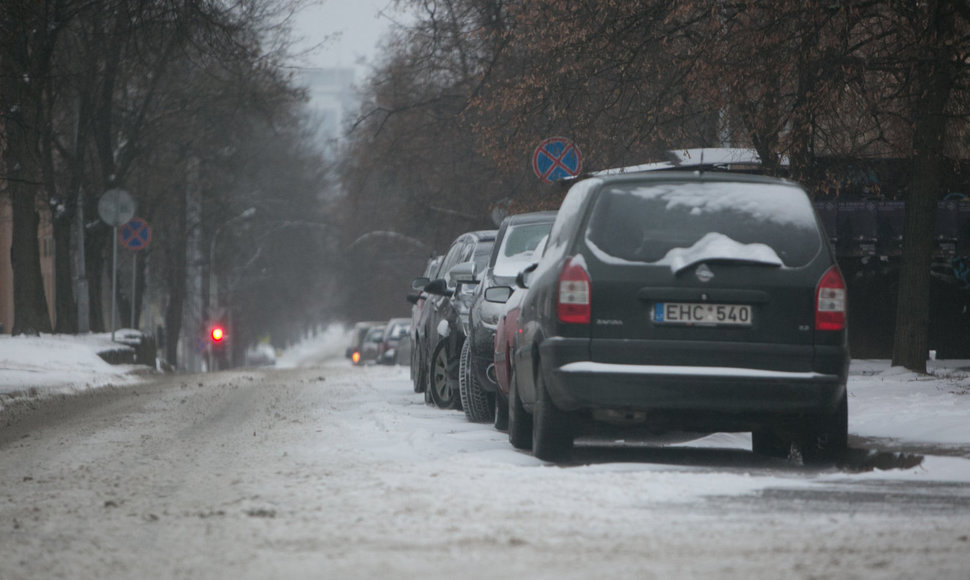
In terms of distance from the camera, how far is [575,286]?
9.37 m

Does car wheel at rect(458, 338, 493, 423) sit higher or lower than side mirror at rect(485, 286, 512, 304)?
lower

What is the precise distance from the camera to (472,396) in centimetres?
1438

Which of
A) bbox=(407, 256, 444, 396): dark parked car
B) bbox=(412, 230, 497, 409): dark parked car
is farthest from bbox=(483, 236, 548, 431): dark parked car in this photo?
bbox=(407, 256, 444, 396): dark parked car

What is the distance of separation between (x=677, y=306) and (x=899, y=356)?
925cm

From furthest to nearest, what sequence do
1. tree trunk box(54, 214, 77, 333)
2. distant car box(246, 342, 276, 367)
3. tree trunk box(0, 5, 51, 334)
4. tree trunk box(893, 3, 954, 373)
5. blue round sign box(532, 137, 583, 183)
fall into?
distant car box(246, 342, 276, 367) < tree trunk box(54, 214, 77, 333) < tree trunk box(0, 5, 51, 334) < blue round sign box(532, 137, 583, 183) < tree trunk box(893, 3, 954, 373)

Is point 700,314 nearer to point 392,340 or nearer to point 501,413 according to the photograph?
point 501,413

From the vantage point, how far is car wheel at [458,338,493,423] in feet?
47.0

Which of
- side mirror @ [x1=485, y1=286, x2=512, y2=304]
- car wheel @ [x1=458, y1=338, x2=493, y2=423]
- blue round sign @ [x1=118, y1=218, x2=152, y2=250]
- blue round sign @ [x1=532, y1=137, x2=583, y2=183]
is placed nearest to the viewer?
side mirror @ [x1=485, y1=286, x2=512, y2=304]

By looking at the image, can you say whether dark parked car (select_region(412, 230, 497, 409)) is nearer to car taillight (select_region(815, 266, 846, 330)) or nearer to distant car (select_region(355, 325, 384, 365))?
car taillight (select_region(815, 266, 846, 330))

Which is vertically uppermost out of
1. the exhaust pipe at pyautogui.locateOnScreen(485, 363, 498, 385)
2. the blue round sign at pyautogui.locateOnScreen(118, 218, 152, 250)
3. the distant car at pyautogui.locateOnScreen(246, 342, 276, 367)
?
the blue round sign at pyautogui.locateOnScreen(118, 218, 152, 250)

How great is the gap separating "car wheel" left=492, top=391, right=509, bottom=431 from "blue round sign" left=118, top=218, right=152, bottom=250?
22296 mm

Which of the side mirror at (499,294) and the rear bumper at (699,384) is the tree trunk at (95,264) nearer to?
the side mirror at (499,294)

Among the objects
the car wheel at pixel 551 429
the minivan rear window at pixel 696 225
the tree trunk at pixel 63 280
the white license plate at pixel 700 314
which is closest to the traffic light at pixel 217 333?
the tree trunk at pixel 63 280

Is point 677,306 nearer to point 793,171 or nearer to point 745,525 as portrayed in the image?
point 745,525
